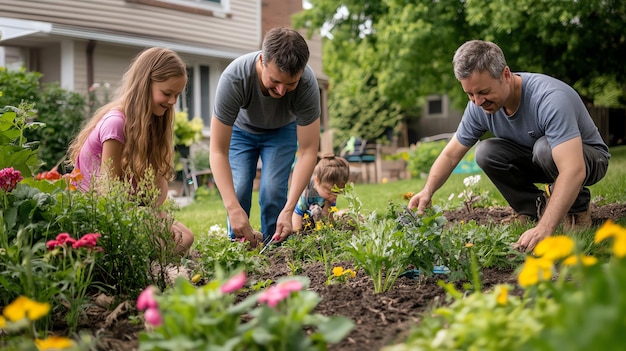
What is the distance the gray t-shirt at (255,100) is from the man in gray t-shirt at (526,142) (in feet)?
3.03

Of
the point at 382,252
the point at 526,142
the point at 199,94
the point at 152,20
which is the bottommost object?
the point at 382,252

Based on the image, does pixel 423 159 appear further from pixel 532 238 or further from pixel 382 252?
pixel 382 252

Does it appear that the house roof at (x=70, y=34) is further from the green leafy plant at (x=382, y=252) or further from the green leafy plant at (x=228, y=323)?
the green leafy plant at (x=228, y=323)

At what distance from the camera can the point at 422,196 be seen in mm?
3312

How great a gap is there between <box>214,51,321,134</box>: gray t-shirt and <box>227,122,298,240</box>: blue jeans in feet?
0.39

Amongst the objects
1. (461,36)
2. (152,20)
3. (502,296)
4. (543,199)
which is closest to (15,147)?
(502,296)

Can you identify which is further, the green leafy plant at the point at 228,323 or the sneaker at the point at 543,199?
the sneaker at the point at 543,199

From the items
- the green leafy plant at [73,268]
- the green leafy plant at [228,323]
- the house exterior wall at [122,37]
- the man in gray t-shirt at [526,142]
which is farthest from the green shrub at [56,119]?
the green leafy plant at [228,323]

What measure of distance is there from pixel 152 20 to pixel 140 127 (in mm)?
9881

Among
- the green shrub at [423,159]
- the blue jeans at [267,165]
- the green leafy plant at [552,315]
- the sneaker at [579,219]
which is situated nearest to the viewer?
the green leafy plant at [552,315]

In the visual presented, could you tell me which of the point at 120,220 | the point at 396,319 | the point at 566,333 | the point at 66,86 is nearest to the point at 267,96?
the point at 120,220

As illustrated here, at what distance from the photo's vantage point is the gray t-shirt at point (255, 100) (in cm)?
381

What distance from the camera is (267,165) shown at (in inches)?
170

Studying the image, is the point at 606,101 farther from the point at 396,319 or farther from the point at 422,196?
the point at 396,319
